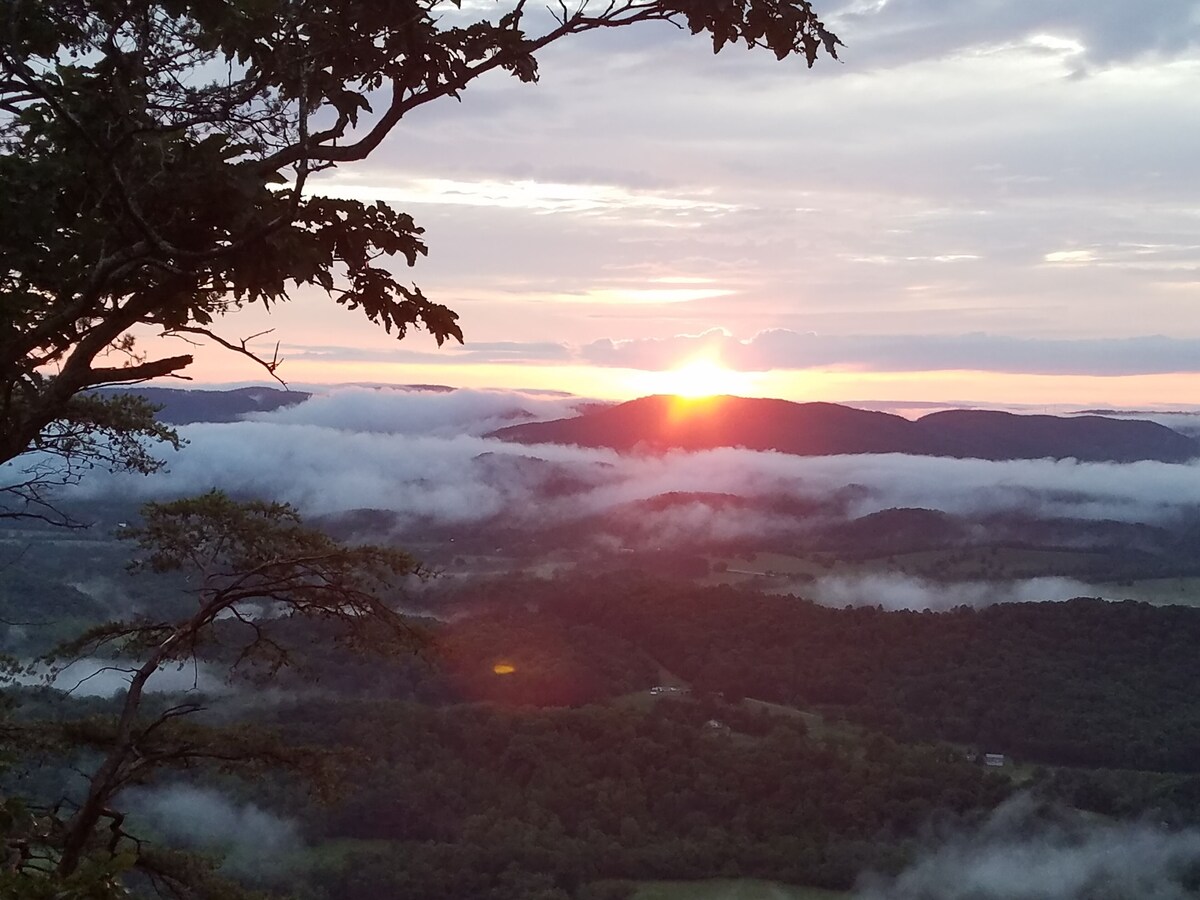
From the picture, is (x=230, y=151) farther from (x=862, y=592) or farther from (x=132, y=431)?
(x=862, y=592)

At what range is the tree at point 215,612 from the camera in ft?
29.7

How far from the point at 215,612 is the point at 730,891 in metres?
38.7

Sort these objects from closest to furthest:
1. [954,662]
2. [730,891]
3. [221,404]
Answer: [730,891], [954,662], [221,404]

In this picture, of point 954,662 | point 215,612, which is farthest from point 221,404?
point 215,612

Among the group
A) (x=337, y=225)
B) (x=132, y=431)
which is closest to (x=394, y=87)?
(x=337, y=225)

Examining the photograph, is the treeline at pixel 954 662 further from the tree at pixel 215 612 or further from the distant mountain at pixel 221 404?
the distant mountain at pixel 221 404

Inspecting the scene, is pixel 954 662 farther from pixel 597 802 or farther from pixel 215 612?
pixel 215 612

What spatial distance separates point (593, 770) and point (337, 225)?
157 ft

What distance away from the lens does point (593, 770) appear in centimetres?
5144

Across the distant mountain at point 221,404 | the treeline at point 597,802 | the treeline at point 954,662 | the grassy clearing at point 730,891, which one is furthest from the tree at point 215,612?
the distant mountain at point 221,404

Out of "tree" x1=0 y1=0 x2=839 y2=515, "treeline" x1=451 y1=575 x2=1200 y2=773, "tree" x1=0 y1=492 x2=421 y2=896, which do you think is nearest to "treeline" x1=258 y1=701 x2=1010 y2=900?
"treeline" x1=451 y1=575 x2=1200 y2=773

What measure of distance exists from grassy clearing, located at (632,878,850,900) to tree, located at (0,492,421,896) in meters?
34.8

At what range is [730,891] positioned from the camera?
42812 mm

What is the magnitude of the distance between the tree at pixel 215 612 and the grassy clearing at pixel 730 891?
3477 cm
